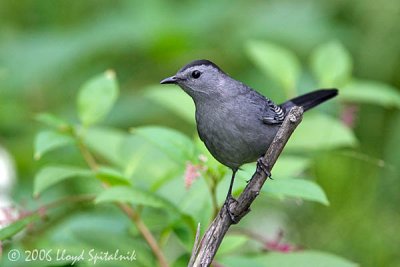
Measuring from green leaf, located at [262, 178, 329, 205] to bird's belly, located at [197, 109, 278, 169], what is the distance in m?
0.28

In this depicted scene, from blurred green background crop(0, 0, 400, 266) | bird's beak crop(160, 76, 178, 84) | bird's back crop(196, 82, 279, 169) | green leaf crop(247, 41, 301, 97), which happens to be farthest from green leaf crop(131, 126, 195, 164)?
blurred green background crop(0, 0, 400, 266)

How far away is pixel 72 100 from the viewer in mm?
6484

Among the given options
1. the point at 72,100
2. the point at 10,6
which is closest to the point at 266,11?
the point at 72,100

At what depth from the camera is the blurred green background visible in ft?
16.5

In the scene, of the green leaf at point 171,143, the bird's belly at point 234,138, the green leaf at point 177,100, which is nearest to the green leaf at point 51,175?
the green leaf at point 171,143

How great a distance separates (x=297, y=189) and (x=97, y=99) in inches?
42.4

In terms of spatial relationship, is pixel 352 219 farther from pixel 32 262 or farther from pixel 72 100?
pixel 72 100

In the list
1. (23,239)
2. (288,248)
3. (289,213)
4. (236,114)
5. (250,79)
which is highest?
(236,114)

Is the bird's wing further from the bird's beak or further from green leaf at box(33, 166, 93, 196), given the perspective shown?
green leaf at box(33, 166, 93, 196)

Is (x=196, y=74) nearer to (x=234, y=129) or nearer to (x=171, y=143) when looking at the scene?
(x=234, y=129)

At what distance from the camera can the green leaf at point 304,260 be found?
2865 millimetres

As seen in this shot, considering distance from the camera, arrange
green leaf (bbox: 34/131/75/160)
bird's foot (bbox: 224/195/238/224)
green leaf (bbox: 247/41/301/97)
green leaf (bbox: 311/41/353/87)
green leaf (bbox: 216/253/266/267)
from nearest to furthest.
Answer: bird's foot (bbox: 224/195/238/224), green leaf (bbox: 216/253/266/267), green leaf (bbox: 34/131/75/160), green leaf (bbox: 311/41/353/87), green leaf (bbox: 247/41/301/97)

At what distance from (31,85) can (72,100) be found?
15.8 inches

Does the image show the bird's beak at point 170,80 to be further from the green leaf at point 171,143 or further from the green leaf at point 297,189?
the green leaf at point 297,189
